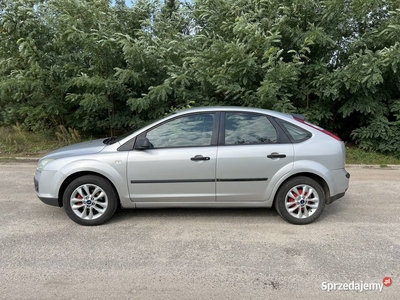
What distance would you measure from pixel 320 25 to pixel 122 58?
540 cm

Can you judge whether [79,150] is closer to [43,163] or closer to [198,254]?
[43,163]

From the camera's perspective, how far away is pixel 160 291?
9.38ft

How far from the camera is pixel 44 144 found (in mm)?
10078

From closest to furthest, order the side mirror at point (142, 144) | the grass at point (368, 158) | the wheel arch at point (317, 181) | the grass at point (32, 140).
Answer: the side mirror at point (142, 144), the wheel arch at point (317, 181), the grass at point (368, 158), the grass at point (32, 140)

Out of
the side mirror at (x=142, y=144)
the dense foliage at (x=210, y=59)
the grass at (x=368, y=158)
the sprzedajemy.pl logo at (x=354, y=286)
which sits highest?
the dense foliage at (x=210, y=59)

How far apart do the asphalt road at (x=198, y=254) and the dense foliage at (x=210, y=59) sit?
4.05m

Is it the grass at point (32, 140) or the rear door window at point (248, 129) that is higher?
the rear door window at point (248, 129)

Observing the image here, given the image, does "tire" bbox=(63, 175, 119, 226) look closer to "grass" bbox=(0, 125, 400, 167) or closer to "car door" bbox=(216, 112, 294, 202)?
"car door" bbox=(216, 112, 294, 202)

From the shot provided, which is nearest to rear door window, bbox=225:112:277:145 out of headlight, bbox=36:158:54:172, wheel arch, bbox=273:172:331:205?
wheel arch, bbox=273:172:331:205

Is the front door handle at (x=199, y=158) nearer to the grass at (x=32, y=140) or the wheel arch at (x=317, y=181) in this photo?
the wheel arch at (x=317, y=181)

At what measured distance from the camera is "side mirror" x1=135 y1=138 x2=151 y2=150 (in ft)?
13.6

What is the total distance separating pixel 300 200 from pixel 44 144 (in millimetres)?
8593

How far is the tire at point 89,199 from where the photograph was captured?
420 cm

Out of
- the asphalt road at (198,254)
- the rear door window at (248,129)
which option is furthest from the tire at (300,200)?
the rear door window at (248,129)
